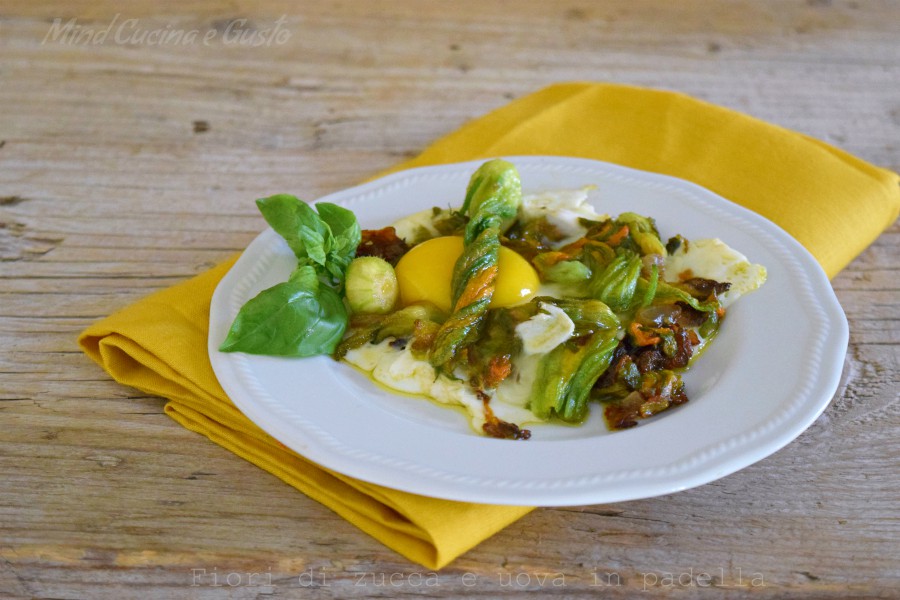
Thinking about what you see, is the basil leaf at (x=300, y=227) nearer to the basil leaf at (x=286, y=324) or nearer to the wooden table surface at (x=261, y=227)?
the basil leaf at (x=286, y=324)

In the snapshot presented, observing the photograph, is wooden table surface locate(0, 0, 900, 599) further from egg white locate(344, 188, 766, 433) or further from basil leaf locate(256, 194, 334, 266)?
basil leaf locate(256, 194, 334, 266)

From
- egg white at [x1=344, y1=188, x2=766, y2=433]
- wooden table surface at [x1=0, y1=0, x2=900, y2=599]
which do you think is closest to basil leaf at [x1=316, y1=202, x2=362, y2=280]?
egg white at [x1=344, y1=188, x2=766, y2=433]

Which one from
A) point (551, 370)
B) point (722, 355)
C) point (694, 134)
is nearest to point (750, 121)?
point (694, 134)

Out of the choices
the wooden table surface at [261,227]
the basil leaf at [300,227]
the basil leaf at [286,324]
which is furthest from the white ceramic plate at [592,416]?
the wooden table surface at [261,227]

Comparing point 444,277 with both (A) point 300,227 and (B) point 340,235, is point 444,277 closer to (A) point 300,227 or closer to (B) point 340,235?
(B) point 340,235

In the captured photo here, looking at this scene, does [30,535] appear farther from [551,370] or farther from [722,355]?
[722,355]
